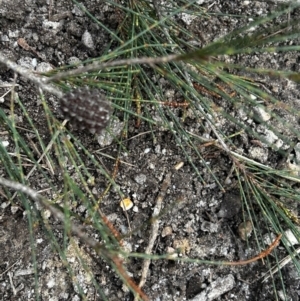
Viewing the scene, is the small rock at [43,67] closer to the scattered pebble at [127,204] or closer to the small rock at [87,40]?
the small rock at [87,40]

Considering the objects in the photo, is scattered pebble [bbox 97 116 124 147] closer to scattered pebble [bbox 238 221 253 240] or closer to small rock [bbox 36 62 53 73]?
small rock [bbox 36 62 53 73]

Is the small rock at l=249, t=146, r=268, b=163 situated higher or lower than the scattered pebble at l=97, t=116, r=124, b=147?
higher

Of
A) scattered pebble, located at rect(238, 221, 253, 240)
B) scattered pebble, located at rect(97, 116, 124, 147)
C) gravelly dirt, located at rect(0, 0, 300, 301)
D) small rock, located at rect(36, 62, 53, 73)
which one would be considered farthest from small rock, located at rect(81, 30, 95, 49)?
scattered pebble, located at rect(238, 221, 253, 240)

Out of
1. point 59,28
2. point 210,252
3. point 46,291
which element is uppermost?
point 59,28

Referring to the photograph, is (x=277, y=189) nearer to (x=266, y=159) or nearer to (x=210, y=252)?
(x=266, y=159)

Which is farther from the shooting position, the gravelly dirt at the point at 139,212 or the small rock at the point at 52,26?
the small rock at the point at 52,26

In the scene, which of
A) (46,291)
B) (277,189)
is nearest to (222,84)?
(277,189)

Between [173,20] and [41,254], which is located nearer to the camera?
[41,254]

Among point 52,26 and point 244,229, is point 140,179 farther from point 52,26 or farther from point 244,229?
point 52,26

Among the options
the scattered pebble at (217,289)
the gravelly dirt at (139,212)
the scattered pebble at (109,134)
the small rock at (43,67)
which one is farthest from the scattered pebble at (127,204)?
the small rock at (43,67)
